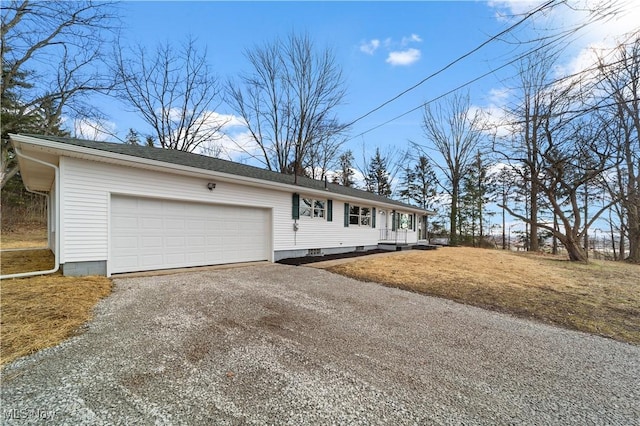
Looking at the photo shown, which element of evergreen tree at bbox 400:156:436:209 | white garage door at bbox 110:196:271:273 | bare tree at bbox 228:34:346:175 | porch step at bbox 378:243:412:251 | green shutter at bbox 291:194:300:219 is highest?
bare tree at bbox 228:34:346:175

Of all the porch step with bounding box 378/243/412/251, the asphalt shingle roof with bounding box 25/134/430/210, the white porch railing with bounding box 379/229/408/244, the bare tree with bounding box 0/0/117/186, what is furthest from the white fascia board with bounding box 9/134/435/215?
the bare tree with bounding box 0/0/117/186

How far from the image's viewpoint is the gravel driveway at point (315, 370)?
1.91 m

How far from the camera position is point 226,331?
10.7 feet

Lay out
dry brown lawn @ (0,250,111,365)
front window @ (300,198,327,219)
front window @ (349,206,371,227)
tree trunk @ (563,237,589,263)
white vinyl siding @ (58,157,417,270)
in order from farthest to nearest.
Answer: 1. front window @ (349,206,371,227)
2. tree trunk @ (563,237,589,263)
3. front window @ (300,198,327,219)
4. white vinyl siding @ (58,157,417,270)
5. dry brown lawn @ (0,250,111,365)

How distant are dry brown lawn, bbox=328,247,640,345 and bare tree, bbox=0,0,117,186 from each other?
16190 millimetres

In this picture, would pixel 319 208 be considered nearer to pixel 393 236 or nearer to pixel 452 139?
pixel 393 236

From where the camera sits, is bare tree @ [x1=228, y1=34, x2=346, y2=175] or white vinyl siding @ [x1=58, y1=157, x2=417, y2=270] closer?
white vinyl siding @ [x1=58, y1=157, x2=417, y2=270]

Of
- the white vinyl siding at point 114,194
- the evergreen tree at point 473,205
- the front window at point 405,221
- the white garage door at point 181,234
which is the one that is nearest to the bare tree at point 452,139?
the evergreen tree at point 473,205

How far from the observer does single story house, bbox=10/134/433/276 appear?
5297 millimetres

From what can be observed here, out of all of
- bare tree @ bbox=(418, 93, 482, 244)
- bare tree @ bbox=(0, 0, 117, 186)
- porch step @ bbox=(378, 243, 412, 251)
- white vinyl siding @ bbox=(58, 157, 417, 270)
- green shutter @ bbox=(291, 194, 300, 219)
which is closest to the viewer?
white vinyl siding @ bbox=(58, 157, 417, 270)

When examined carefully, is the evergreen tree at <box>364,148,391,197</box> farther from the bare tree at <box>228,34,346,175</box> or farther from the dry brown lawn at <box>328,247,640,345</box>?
the dry brown lawn at <box>328,247,640,345</box>

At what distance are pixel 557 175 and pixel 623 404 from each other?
1212 cm

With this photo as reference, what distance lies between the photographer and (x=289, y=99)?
1762 centimetres

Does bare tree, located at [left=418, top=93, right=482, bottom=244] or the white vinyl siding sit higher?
bare tree, located at [left=418, top=93, right=482, bottom=244]
